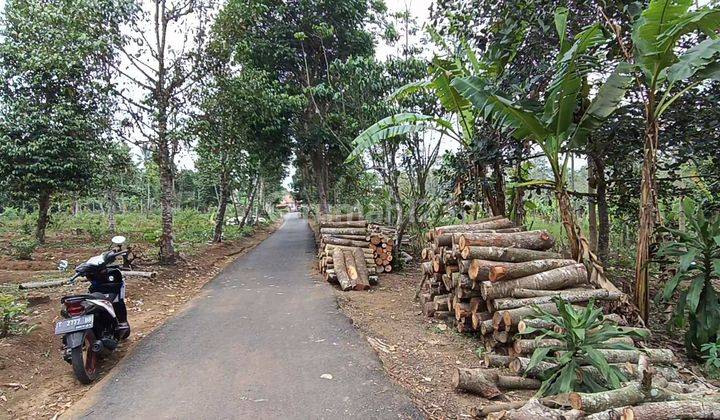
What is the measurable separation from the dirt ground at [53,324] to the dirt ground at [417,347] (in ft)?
10.7

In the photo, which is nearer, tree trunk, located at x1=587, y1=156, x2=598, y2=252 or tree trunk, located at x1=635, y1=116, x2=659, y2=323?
tree trunk, located at x1=635, y1=116, x2=659, y2=323

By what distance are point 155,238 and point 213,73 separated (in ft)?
16.1

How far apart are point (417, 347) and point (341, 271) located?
4019mm

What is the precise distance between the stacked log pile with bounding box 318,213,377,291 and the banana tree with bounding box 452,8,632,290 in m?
4.51

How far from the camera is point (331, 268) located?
31.9 ft

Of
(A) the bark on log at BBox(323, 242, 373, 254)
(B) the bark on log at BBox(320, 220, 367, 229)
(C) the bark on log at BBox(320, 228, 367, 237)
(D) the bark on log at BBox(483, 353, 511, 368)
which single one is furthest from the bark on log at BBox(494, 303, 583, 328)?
(B) the bark on log at BBox(320, 220, 367, 229)

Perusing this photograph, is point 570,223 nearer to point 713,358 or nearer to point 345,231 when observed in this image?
point 713,358

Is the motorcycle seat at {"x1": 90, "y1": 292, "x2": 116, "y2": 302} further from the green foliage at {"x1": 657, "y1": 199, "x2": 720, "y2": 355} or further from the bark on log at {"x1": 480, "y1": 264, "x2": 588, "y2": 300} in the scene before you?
the green foliage at {"x1": 657, "y1": 199, "x2": 720, "y2": 355}

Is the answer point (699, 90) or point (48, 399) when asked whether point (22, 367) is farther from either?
point (699, 90)

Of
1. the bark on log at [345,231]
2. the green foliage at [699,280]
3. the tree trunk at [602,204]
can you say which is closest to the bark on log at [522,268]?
the green foliage at [699,280]

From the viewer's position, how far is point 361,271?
9.32 m

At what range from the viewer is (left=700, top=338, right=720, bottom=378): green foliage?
437cm

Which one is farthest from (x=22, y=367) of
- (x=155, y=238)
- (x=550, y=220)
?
(x=550, y=220)

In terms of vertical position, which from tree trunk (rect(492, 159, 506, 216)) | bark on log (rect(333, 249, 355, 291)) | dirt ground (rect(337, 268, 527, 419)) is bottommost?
dirt ground (rect(337, 268, 527, 419))
